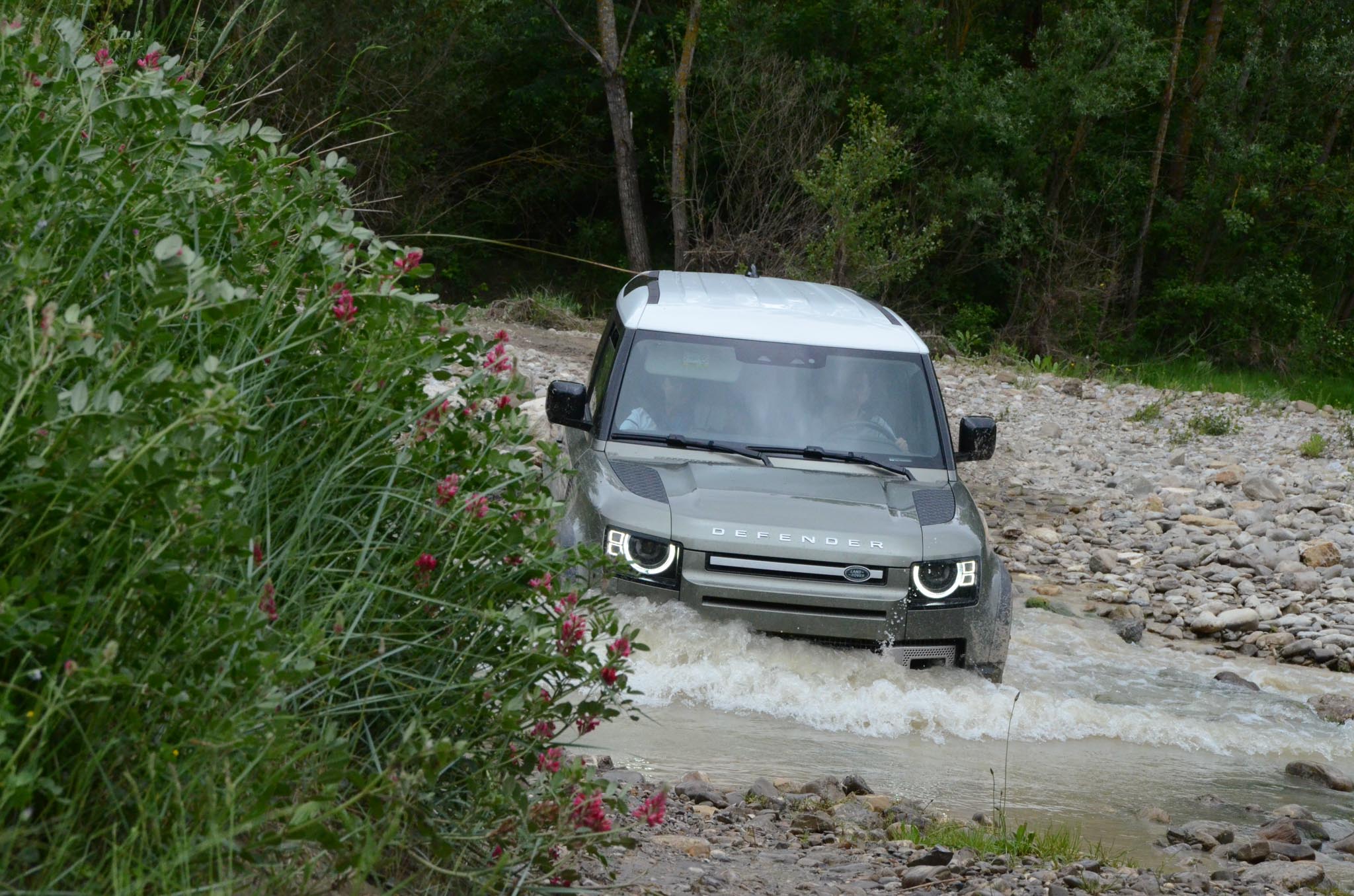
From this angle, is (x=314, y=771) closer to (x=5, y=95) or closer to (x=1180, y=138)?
(x=5, y=95)

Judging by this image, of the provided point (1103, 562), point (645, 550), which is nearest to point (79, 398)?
point (645, 550)

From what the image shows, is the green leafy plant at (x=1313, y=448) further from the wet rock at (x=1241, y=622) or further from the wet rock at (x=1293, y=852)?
the wet rock at (x=1293, y=852)

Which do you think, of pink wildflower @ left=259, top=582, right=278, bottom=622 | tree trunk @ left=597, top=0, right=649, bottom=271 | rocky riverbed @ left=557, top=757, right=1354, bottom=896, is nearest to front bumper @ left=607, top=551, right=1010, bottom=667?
rocky riverbed @ left=557, top=757, right=1354, bottom=896

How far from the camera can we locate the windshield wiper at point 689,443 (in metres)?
6.63

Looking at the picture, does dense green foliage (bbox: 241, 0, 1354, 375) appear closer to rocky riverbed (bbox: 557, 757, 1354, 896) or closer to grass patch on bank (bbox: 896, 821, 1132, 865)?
rocky riverbed (bbox: 557, 757, 1354, 896)

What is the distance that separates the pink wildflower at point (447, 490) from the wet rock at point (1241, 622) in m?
8.01

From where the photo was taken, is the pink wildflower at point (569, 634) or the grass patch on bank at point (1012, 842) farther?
the grass patch on bank at point (1012, 842)

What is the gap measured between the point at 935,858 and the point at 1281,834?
1.56 meters

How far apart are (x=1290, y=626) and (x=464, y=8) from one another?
69.3 ft

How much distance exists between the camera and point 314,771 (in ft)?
8.53

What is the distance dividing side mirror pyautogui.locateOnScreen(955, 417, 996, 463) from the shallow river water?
46.6 inches

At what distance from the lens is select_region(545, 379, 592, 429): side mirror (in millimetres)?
6809

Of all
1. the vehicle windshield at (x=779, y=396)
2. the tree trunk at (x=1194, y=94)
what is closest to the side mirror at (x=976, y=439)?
the vehicle windshield at (x=779, y=396)

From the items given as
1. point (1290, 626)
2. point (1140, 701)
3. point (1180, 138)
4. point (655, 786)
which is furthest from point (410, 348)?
point (1180, 138)
